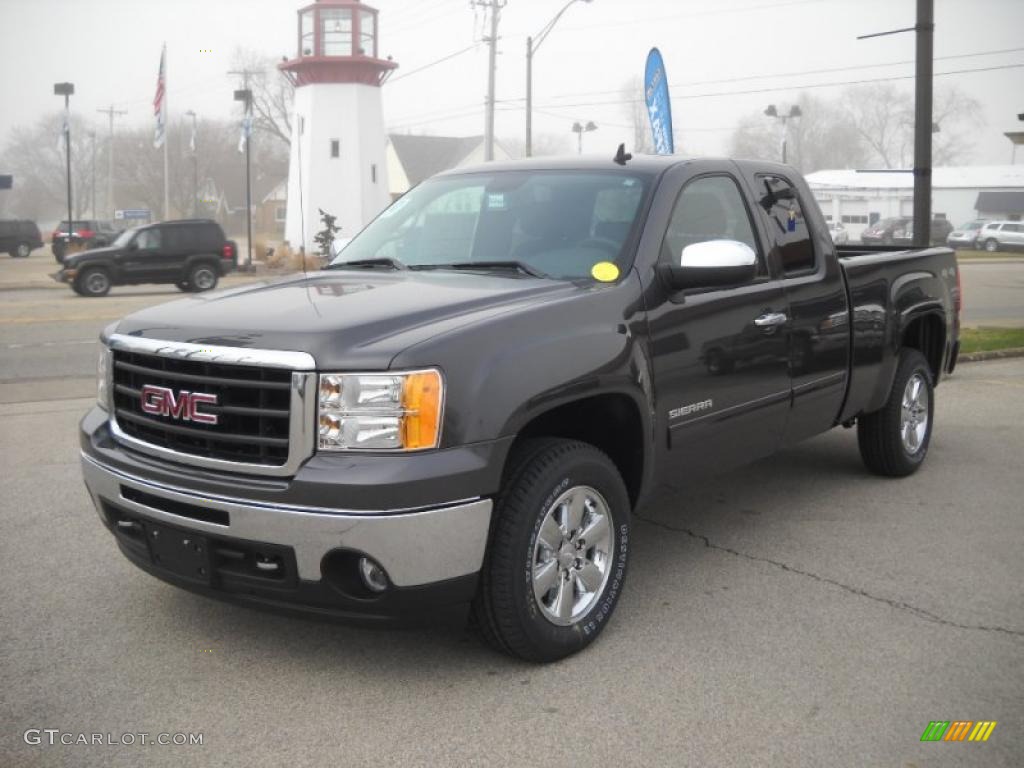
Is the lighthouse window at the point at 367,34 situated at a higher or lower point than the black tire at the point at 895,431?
higher

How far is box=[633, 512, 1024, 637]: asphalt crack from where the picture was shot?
169 inches

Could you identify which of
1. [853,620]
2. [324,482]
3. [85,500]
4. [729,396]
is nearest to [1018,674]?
[853,620]

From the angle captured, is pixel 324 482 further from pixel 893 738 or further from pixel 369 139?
pixel 369 139

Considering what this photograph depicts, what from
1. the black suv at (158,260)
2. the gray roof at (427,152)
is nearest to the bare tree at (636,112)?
the gray roof at (427,152)

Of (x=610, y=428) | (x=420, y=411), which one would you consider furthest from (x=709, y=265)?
(x=420, y=411)

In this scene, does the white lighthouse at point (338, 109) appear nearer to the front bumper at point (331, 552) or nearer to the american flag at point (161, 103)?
the american flag at point (161, 103)

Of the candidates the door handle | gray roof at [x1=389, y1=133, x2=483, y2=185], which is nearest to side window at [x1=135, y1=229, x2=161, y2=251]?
the door handle

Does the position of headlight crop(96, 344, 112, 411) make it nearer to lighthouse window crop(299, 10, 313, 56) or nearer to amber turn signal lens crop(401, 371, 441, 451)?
amber turn signal lens crop(401, 371, 441, 451)

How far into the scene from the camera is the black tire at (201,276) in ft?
89.6

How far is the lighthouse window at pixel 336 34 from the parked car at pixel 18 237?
18498 millimetres

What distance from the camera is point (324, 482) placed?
11.3 feet

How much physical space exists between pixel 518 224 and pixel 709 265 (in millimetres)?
916

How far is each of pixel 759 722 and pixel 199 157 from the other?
114 meters

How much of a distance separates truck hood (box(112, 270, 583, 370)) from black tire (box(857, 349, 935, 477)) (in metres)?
2.95
